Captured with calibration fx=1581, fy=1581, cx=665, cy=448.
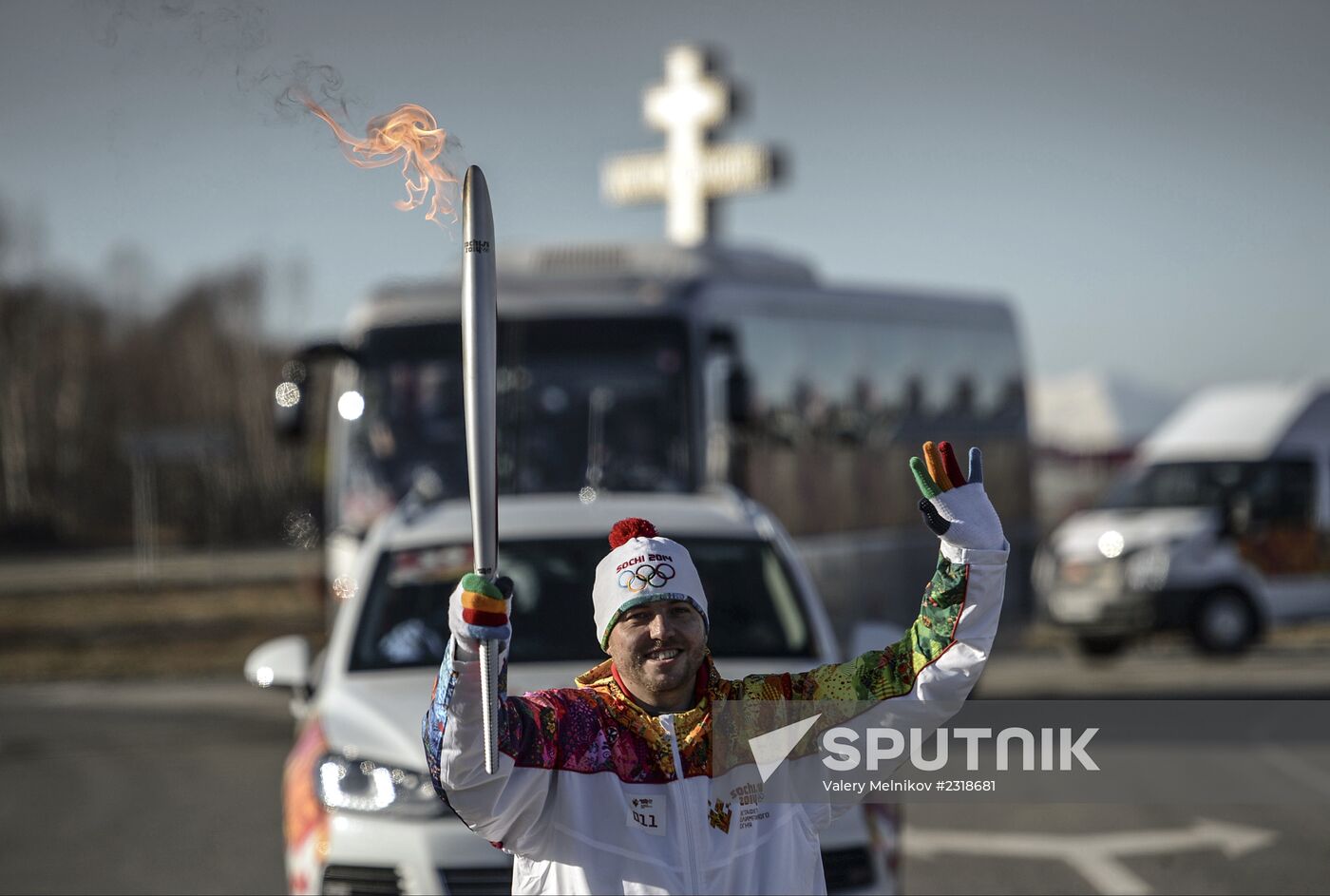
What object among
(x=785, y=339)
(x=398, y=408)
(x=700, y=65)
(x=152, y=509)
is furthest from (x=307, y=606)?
(x=152, y=509)

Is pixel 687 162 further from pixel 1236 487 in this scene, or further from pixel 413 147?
pixel 413 147

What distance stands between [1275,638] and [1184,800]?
407 inches

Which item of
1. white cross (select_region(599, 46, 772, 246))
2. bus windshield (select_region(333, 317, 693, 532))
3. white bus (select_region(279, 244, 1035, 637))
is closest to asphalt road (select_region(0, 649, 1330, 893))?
white bus (select_region(279, 244, 1035, 637))

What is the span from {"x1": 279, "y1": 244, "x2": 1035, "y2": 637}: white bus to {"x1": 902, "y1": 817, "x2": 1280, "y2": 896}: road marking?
2.49 m

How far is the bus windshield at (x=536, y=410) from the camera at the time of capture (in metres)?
10.6

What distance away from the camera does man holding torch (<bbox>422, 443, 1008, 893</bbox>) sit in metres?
2.58

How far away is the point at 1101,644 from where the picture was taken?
15992mm

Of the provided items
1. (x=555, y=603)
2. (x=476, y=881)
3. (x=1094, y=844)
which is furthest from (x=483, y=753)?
(x=1094, y=844)

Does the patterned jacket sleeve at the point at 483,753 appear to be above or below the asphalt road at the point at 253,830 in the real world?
above

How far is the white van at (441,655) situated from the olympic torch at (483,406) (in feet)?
6.25

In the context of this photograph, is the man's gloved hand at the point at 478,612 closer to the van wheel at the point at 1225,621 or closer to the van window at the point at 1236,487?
the van wheel at the point at 1225,621

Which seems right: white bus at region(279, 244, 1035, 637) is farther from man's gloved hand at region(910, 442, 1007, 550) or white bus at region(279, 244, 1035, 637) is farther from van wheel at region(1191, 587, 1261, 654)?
man's gloved hand at region(910, 442, 1007, 550)

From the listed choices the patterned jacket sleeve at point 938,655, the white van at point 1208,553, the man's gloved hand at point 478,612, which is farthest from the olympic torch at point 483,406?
the white van at point 1208,553

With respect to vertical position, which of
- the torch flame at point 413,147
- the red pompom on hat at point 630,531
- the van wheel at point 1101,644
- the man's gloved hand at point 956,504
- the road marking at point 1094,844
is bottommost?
the van wheel at point 1101,644
